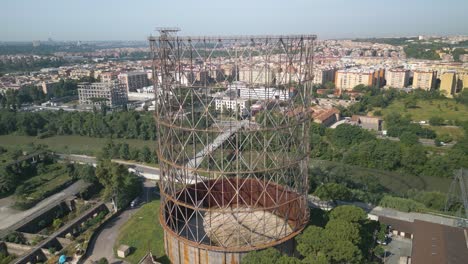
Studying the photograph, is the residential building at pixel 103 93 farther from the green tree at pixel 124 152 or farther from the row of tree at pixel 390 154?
the row of tree at pixel 390 154

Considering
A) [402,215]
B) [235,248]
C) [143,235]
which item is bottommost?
[402,215]

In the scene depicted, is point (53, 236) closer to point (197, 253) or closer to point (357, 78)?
point (197, 253)

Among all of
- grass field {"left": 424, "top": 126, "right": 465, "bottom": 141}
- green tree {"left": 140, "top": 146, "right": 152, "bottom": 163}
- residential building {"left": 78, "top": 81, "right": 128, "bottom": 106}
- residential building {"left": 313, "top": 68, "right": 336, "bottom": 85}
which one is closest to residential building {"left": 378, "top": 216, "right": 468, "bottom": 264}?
green tree {"left": 140, "top": 146, "right": 152, "bottom": 163}

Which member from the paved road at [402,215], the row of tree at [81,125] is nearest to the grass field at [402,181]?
the paved road at [402,215]

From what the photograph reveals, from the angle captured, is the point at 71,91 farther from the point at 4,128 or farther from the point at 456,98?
the point at 456,98

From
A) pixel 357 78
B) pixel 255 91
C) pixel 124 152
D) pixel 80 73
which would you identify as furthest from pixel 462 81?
pixel 80 73

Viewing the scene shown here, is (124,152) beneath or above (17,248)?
above
